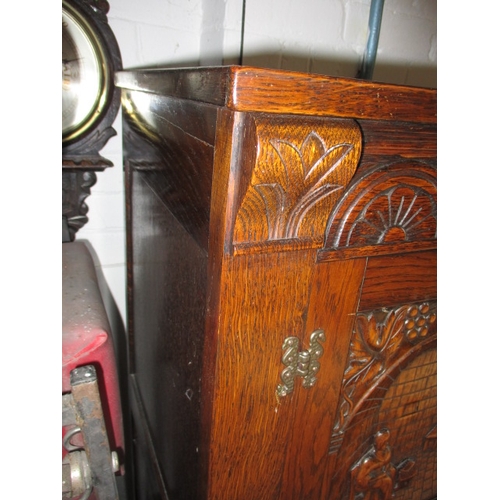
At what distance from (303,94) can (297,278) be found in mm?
178

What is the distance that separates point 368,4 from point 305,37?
210mm

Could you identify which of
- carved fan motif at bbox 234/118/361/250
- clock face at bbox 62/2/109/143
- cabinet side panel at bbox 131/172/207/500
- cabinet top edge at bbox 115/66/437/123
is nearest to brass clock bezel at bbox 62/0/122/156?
clock face at bbox 62/2/109/143

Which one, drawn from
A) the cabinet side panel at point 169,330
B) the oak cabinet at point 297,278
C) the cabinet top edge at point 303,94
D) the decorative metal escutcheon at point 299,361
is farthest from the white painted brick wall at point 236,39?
the decorative metal escutcheon at point 299,361

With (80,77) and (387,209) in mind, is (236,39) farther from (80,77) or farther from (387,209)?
(387,209)

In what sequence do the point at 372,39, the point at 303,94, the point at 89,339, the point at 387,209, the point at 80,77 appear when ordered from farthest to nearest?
the point at 372,39
the point at 80,77
the point at 89,339
the point at 387,209
the point at 303,94

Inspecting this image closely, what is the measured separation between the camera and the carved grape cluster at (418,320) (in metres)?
0.52

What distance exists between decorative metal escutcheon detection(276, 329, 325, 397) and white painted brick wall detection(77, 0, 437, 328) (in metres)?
0.78

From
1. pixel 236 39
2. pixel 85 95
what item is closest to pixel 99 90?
pixel 85 95

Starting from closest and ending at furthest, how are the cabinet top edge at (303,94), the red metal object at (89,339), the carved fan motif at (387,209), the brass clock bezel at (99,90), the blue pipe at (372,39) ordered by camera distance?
1. the cabinet top edge at (303,94)
2. the carved fan motif at (387,209)
3. the red metal object at (89,339)
4. the brass clock bezel at (99,90)
5. the blue pipe at (372,39)

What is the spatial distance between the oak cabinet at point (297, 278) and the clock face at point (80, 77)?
15.1 inches

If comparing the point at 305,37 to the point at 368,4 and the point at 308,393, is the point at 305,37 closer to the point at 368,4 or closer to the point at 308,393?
the point at 368,4

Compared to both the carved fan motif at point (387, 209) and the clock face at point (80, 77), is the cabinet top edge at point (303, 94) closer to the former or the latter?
the carved fan motif at point (387, 209)

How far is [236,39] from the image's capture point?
37.5 inches

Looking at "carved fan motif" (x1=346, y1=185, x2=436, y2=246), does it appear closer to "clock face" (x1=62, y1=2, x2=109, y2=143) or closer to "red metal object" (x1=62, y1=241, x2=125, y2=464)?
"red metal object" (x1=62, y1=241, x2=125, y2=464)
